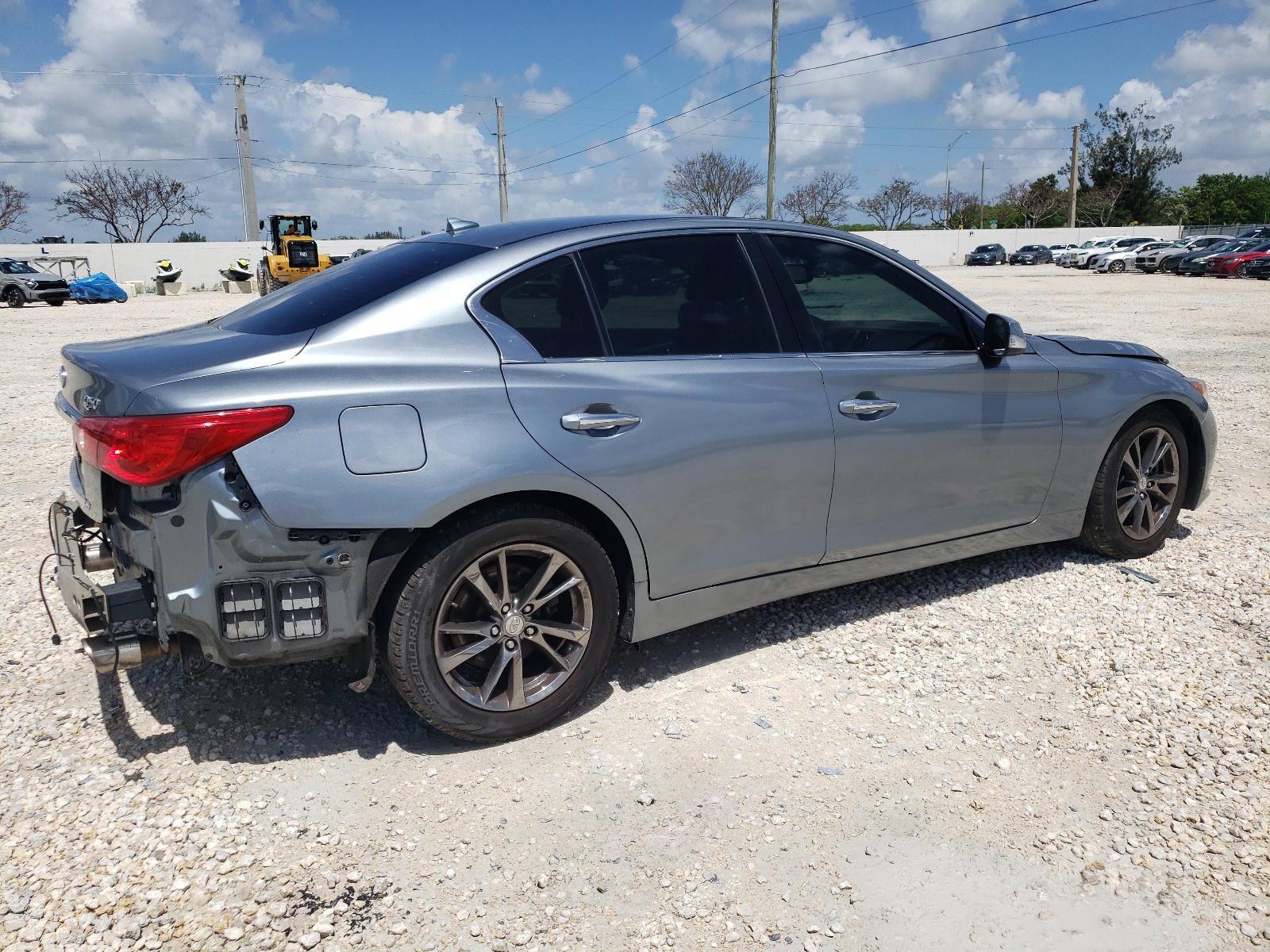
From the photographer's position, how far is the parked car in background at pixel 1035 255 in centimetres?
5828

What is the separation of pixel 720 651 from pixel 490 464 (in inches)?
60.3

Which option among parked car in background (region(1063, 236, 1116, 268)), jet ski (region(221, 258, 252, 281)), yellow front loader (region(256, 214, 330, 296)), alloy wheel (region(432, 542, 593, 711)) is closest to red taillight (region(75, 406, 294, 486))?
alloy wheel (region(432, 542, 593, 711))

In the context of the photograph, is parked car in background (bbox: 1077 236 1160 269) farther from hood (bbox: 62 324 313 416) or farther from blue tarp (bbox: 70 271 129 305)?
hood (bbox: 62 324 313 416)

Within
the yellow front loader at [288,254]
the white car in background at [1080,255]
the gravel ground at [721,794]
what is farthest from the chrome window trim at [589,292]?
the white car in background at [1080,255]

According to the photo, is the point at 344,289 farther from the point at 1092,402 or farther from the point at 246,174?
the point at 246,174

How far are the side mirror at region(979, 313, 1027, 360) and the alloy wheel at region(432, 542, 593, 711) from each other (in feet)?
6.85

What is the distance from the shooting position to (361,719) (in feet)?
11.3

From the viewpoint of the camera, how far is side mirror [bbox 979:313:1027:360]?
4059 millimetres

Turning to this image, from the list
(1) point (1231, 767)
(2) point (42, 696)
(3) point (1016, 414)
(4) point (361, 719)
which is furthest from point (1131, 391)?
(2) point (42, 696)

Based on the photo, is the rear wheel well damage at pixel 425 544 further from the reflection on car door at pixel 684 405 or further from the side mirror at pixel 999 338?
the side mirror at pixel 999 338

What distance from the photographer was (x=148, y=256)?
48.5 meters

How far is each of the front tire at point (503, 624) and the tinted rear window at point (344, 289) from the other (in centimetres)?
83

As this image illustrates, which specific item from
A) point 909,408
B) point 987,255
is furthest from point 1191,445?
point 987,255

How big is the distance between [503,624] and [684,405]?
3.17ft
